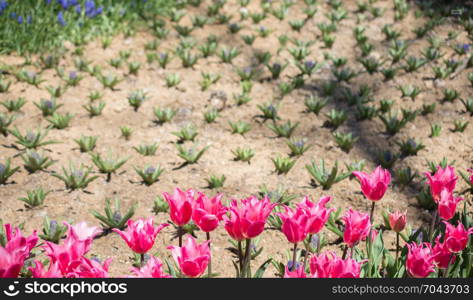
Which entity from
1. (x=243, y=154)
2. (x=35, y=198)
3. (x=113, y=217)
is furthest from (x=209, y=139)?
(x=35, y=198)

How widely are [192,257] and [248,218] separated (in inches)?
9.6

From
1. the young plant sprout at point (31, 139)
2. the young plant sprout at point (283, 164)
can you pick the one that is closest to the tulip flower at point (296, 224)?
the young plant sprout at point (283, 164)

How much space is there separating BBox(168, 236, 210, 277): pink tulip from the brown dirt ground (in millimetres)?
1247

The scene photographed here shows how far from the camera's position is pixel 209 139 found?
4.35 meters

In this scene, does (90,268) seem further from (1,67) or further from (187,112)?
(1,67)

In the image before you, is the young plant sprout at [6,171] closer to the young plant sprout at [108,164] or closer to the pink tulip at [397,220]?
the young plant sprout at [108,164]

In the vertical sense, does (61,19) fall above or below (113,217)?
above

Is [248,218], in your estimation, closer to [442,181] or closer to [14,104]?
[442,181]

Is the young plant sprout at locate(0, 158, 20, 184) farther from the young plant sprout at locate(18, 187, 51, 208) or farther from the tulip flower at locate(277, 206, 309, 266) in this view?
the tulip flower at locate(277, 206, 309, 266)

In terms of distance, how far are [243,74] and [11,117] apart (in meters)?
2.31

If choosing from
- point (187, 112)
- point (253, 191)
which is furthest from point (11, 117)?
point (253, 191)

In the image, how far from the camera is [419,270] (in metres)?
1.79

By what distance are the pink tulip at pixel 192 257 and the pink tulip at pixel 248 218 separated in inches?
5.9

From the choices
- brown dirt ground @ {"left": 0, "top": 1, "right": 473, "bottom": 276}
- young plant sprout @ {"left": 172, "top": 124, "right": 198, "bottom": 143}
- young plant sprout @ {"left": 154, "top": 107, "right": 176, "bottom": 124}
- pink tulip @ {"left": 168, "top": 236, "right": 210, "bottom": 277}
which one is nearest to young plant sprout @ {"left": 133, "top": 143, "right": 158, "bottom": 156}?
brown dirt ground @ {"left": 0, "top": 1, "right": 473, "bottom": 276}
